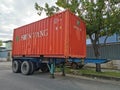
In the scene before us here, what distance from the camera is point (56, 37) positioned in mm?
12648

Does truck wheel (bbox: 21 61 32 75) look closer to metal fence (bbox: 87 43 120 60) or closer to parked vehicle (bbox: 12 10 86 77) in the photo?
parked vehicle (bbox: 12 10 86 77)

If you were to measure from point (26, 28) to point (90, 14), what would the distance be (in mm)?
5008

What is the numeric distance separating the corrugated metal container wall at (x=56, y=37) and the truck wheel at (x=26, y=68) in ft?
2.21

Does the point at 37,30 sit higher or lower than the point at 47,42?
higher

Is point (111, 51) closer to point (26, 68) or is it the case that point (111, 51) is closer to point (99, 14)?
point (99, 14)

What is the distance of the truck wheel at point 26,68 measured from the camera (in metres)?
14.7

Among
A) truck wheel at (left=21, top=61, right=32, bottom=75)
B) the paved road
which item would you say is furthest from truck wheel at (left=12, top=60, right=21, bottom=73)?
the paved road

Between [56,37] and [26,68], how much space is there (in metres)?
3.97

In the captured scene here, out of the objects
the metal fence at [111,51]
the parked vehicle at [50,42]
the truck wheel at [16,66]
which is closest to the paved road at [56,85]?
the parked vehicle at [50,42]

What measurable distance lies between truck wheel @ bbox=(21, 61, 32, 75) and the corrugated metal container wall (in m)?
0.67

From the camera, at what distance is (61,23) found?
12.4 m

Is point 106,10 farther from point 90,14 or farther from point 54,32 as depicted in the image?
point 54,32

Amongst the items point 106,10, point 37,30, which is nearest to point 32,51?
point 37,30

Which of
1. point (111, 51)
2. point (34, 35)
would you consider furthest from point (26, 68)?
point (111, 51)
